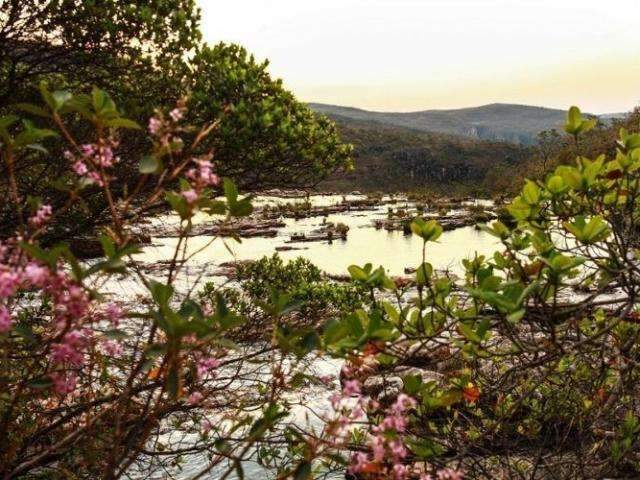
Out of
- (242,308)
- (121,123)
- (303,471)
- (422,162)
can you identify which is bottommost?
(242,308)

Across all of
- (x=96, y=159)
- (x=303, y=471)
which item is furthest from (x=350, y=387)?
(x=96, y=159)

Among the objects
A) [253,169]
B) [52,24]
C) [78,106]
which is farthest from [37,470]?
[78,106]

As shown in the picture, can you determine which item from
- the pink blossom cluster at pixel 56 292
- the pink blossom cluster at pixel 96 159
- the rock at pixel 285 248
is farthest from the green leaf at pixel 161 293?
the rock at pixel 285 248

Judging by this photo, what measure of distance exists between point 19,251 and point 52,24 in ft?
16.7

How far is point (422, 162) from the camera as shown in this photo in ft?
391

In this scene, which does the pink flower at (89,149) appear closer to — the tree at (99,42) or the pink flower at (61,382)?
the pink flower at (61,382)

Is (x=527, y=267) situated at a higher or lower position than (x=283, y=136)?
lower

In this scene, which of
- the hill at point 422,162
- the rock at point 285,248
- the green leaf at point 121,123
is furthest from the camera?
the hill at point 422,162

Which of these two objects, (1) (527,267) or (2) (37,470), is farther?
(2) (37,470)

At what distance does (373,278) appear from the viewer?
2.38 metres

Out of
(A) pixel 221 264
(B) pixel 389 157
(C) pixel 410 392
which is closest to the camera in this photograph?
(C) pixel 410 392

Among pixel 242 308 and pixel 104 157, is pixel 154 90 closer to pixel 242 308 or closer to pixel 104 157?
pixel 242 308

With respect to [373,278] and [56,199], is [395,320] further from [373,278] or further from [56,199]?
[56,199]

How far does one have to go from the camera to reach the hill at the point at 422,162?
10044cm
